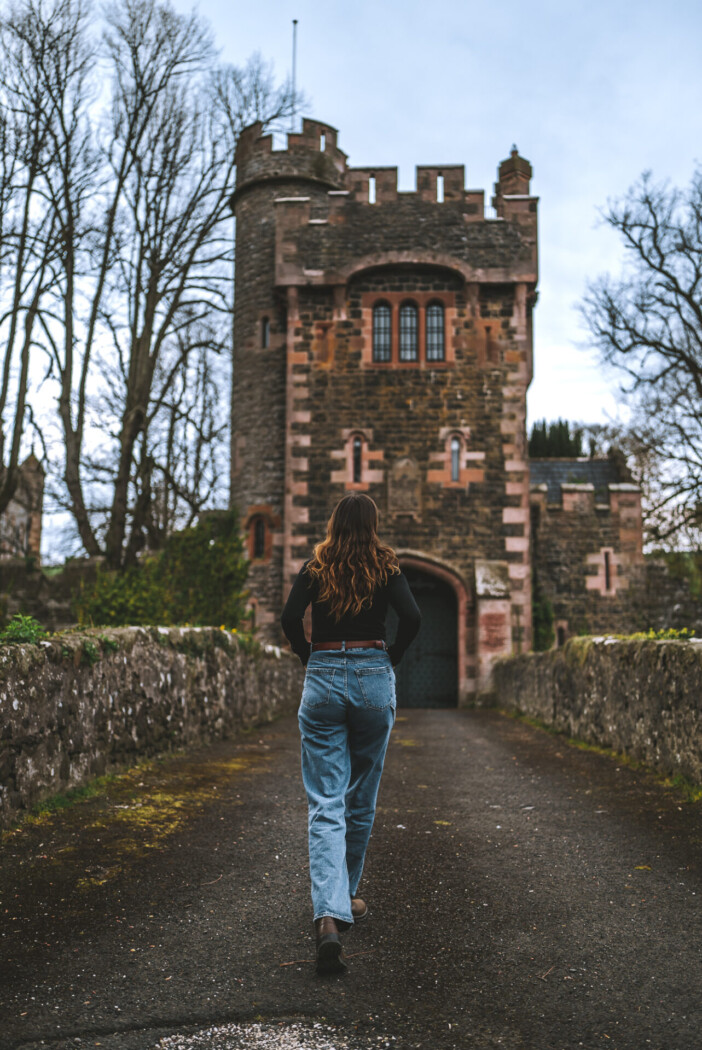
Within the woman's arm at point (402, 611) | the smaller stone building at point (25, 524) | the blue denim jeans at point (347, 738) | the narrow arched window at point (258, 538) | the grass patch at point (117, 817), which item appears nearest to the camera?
the blue denim jeans at point (347, 738)

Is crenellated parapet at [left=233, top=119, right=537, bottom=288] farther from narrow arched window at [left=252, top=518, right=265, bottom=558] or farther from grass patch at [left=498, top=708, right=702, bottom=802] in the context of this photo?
grass patch at [left=498, top=708, right=702, bottom=802]

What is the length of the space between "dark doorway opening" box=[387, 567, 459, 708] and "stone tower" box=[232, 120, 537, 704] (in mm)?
29

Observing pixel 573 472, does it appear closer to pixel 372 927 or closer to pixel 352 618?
pixel 352 618

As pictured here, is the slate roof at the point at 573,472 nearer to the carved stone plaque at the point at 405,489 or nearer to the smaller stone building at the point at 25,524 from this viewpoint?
the carved stone plaque at the point at 405,489

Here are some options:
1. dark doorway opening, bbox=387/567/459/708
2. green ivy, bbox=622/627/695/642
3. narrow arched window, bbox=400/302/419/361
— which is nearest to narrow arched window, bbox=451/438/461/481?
narrow arched window, bbox=400/302/419/361

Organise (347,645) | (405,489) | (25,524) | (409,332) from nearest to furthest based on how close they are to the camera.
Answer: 1. (347,645)
2. (405,489)
3. (409,332)
4. (25,524)

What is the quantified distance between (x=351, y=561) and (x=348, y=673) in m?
0.43

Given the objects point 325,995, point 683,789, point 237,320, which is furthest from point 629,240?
point 325,995

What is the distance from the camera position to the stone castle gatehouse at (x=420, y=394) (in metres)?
18.8

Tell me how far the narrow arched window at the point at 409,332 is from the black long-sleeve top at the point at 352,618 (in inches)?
631

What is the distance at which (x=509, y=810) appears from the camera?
575cm

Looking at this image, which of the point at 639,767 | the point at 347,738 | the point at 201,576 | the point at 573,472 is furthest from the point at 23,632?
the point at 573,472

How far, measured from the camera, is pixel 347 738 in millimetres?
3600

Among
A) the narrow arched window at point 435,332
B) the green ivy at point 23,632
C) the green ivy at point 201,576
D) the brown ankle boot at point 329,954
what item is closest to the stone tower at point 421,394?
the narrow arched window at point 435,332
